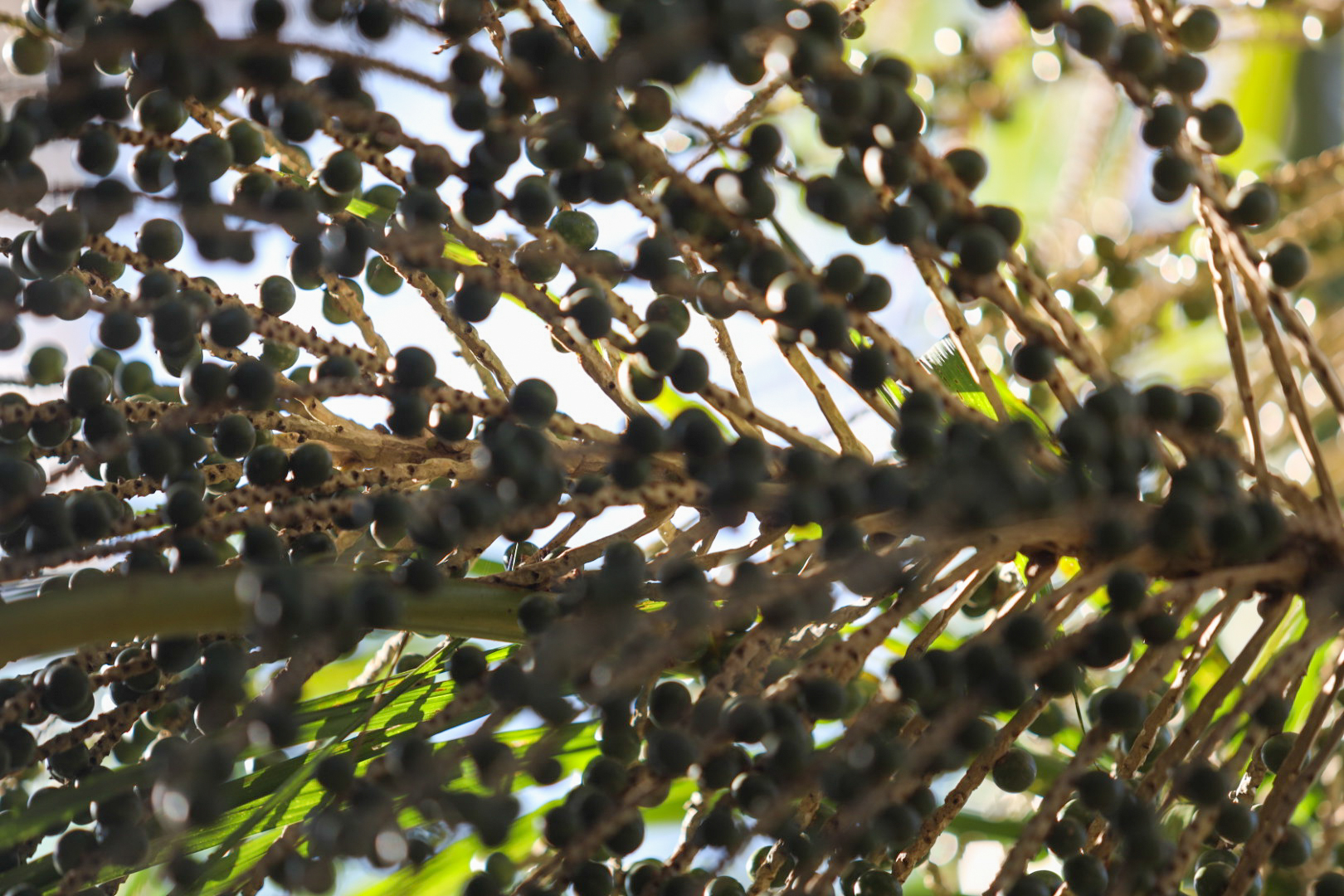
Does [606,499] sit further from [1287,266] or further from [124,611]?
[1287,266]

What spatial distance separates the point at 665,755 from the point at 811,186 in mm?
222

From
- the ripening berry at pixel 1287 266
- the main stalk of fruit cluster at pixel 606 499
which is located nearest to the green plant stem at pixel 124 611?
the main stalk of fruit cluster at pixel 606 499

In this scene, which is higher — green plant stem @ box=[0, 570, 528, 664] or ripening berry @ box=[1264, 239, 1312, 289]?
ripening berry @ box=[1264, 239, 1312, 289]

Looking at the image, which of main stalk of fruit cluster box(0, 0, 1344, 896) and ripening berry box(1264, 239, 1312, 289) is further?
ripening berry box(1264, 239, 1312, 289)

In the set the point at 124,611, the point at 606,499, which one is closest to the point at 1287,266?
the point at 606,499

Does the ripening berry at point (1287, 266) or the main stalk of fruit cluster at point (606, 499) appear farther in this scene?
the ripening berry at point (1287, 266)

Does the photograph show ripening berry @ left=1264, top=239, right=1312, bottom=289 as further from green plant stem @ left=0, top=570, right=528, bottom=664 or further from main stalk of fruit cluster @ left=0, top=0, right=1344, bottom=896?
green plant stem @ left=0, top=570, right=528, bottom=664

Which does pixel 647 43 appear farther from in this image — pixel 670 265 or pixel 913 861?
pixel 913 861

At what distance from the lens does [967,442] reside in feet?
1.43

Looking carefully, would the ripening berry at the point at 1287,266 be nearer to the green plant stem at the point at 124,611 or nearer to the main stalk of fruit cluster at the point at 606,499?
the main stalk of fruit cluster at the point at 606,499

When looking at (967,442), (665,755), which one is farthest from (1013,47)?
(665,755)

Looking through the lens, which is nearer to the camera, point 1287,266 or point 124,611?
point 124,611

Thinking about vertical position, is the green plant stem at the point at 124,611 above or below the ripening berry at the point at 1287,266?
below

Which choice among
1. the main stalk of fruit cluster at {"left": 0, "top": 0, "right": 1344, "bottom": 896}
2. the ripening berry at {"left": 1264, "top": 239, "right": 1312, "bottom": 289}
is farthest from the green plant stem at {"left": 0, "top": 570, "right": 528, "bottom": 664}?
the ripening berry at {"left": 1264, "top": 239, "right": 1312, "bottom": 289}
